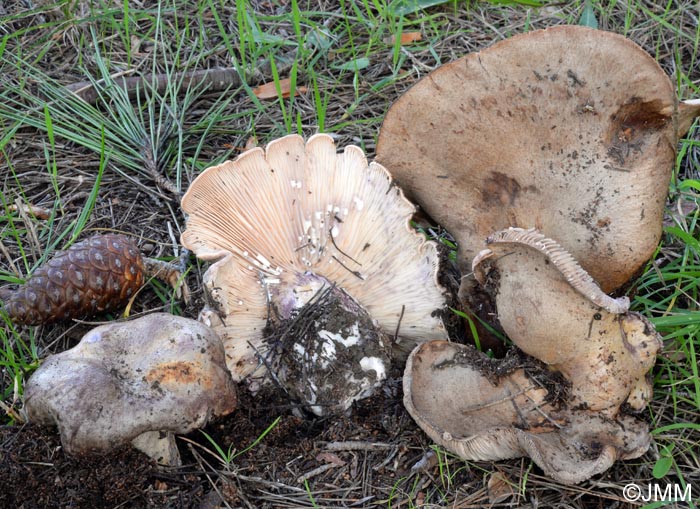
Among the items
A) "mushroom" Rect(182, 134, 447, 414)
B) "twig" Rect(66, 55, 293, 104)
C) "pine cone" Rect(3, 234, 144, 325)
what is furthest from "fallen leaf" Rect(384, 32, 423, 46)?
"pine cone" Rect(3, 234, 144, 325)

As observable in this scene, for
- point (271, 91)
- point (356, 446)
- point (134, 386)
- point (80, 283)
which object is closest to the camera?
point (134, 386)

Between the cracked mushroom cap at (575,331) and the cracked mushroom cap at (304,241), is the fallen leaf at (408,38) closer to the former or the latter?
the cracked mushroom cap at (304,241)

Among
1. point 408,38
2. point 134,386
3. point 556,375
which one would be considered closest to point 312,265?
point 134,386

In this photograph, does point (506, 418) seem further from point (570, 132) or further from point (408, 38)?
point (408, 38)

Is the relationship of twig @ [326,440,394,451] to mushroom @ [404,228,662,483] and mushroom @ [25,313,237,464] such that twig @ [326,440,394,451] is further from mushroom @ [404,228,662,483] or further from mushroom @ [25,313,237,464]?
mushroom @ [25,313,237,464]

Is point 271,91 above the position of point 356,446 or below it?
above

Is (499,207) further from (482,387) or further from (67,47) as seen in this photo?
(67,47)

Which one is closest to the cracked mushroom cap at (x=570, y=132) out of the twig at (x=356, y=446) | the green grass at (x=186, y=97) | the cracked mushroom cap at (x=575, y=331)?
the cracked mushroom cap at (x=575, y=331)

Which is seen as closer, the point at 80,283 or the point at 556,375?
the point at 556,375
